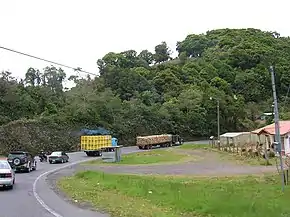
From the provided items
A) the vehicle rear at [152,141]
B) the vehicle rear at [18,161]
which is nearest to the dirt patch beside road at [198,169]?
the vehicle rear at [18,161]

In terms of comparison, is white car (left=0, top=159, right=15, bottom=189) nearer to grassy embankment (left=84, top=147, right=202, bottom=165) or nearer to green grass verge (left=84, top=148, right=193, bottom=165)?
grassy embankment (left=84, top=147, right=202, bottom=165)

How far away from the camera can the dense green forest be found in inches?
3081

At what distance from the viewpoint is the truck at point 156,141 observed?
280 ft

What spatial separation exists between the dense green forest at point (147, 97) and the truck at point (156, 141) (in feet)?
25.6

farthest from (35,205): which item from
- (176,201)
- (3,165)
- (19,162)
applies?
(19,162)

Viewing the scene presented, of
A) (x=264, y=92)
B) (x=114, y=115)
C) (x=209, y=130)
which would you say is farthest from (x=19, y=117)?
(x=264, y=92)

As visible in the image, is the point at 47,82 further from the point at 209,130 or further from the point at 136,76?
the point at 209,130

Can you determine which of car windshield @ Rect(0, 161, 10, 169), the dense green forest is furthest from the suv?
the dense green forest

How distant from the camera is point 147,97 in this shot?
110 meters

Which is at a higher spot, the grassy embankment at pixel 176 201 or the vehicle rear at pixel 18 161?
the vehicle rear at pixel 18 161

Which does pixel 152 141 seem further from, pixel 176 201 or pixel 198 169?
pixel 176 201

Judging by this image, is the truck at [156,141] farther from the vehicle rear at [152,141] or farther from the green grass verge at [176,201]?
the green grass verge at [176,201]

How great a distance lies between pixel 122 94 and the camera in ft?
369

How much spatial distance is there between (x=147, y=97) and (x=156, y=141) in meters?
22.2
